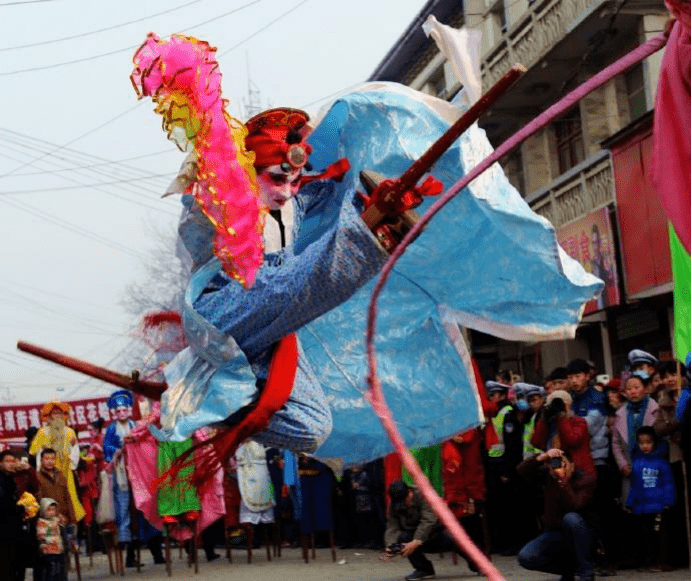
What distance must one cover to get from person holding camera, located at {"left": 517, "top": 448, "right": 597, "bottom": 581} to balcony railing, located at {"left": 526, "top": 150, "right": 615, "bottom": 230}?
816 centimetres

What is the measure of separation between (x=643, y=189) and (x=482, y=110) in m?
10.9

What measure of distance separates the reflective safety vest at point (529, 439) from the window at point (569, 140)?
9.64 metres

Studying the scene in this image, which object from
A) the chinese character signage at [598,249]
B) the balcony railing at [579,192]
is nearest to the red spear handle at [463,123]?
the chinese character signage at [598,249]

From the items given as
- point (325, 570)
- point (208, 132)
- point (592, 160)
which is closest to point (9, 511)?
point (325, 570)

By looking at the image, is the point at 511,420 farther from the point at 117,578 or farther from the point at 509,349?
the point at 509,349

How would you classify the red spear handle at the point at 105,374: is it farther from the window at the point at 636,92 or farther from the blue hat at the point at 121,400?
the window at the point at 636,92

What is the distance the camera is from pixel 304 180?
534 cm

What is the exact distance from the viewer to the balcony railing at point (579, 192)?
52.7ft

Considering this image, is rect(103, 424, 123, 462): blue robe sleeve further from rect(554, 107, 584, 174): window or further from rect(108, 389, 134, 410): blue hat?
rect(554, 107, 584, 174): window

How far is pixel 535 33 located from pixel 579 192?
8.69 ft

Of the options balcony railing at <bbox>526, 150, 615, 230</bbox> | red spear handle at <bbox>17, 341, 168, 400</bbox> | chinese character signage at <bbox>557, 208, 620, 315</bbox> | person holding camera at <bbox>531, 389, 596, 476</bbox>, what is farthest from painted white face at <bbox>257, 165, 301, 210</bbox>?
balcony railing at <bbox>526, 150, 615, 230</bbox>

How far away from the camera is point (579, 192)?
56.1 ft

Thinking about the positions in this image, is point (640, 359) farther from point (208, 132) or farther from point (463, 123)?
point (463, 123)

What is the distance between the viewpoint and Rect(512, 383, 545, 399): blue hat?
30.2 feet
